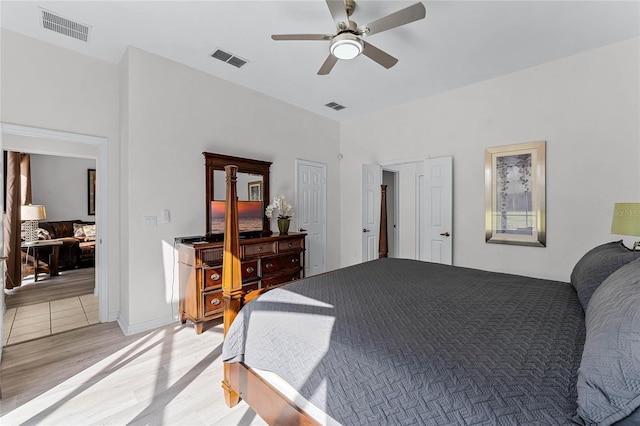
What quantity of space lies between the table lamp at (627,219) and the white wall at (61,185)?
8.72 metres

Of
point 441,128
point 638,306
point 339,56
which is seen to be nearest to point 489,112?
point 441,128

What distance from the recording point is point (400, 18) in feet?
6.72

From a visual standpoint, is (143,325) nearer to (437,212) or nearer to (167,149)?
(167,149)

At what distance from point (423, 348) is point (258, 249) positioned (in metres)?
2.58

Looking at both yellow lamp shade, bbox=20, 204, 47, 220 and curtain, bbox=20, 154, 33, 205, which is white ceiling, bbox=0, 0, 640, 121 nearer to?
yellow lamp shade, bbox=20, 204, 47, 220

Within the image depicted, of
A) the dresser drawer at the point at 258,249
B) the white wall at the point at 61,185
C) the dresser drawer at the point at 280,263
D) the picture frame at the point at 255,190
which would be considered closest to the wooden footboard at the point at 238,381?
the dresser drawer at the point at 258,249

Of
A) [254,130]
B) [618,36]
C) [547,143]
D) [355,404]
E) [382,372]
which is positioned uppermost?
[618,36]

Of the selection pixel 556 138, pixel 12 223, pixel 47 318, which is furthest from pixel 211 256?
pixel 556 138

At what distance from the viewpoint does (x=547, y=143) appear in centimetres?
335

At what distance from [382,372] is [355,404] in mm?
160

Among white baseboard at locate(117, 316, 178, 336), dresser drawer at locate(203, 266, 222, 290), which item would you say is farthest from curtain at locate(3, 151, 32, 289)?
dresser drawer at locate(203, 266, 222, 290)

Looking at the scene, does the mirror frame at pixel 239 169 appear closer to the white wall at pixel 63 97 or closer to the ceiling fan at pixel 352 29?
the white wall at pixel 63 97

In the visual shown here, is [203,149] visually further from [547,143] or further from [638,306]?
[547,143]

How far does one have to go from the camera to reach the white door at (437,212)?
4047 millimetres
